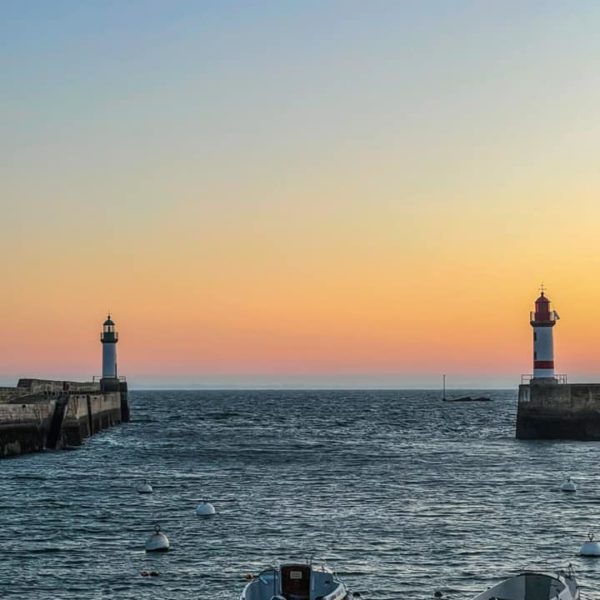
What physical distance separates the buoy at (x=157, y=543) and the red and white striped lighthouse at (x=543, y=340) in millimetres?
46208

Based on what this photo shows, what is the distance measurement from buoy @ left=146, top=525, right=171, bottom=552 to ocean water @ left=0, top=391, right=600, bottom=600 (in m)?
0.36

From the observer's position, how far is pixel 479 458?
64062mm

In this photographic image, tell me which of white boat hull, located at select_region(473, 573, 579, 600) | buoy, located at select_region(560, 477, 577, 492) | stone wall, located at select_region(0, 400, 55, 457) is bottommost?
buoy, located at select_region(560, 477, 577, 492)

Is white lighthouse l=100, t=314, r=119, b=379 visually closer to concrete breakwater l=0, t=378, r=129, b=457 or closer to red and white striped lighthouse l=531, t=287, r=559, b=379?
concrete breakwater l=0, t=378, r=129, b=457

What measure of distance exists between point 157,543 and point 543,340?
1889 inches

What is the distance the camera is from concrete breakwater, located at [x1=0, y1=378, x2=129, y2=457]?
60000 mm

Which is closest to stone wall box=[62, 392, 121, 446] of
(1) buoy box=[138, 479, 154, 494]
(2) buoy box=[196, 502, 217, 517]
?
(1) buoy box=[138, 479, 154, 494]

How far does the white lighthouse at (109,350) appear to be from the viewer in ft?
362

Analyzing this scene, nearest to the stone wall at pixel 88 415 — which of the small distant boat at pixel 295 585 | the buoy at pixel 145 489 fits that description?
the buoy at pixel 145 489

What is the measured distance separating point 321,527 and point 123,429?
65278 millimetres

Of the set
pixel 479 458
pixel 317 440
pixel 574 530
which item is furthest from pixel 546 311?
pixel 574 530

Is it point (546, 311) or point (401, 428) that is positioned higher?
point (546, 311)

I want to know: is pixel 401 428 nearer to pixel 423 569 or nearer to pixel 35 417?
pixel 35 417

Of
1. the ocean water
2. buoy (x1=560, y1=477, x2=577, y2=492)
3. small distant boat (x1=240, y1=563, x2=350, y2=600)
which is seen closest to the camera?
small distant boat (x1=240, y1=563, x2=350, y2=600)
